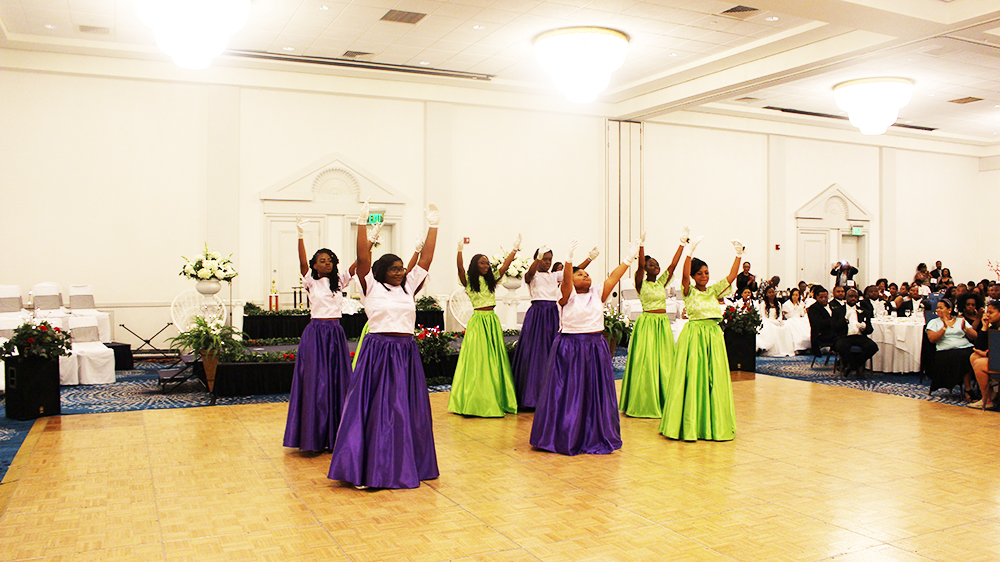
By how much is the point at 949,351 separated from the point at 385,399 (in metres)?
7.16

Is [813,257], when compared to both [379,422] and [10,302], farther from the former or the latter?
[10,302]

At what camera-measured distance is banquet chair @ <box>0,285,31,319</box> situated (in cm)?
1107

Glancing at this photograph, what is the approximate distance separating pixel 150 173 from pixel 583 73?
23.3ft

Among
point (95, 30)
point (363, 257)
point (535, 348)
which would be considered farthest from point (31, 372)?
point (95, 30)

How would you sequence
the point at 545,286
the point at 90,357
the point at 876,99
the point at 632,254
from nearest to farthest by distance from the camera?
1. the point at 632,254
2. the point at 545,286
3. the point at 90,357
4. the point at 876,99

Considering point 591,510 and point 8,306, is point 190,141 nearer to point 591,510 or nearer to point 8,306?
point 8,306

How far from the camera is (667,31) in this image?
11.5 m

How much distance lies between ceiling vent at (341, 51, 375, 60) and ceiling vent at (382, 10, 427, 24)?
1.94m

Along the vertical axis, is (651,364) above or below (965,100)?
below

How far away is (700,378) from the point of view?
22.6 feet

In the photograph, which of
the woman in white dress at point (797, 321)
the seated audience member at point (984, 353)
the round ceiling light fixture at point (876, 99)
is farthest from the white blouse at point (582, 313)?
the round ceiling light fixture at point (876, 99)

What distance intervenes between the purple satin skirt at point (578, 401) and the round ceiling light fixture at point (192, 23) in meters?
5.21

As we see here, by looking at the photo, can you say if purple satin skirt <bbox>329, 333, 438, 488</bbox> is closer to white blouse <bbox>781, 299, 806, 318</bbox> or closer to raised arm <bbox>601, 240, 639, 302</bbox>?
raised arm <bbox>601, 240, 639, 302</bbox>

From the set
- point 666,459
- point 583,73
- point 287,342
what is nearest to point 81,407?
point 287,342
